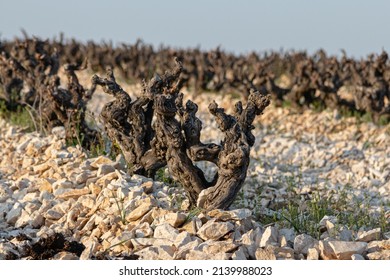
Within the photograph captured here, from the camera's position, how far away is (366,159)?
9.29 m

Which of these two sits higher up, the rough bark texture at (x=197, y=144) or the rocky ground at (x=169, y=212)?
the rough bark texture at (x=197, y=144)

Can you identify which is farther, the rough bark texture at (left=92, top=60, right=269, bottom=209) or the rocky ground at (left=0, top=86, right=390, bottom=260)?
the rough bark texture at (left=92, top=60, right=269, bottom=209)

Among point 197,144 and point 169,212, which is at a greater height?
point 197,144

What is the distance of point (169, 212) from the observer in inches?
207

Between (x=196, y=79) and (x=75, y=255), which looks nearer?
(x=75, y=255)

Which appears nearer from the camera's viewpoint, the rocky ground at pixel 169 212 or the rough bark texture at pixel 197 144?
the rocky ground at pixel 169 212

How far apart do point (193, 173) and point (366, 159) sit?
4379mm

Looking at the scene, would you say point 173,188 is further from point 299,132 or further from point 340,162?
point 299,132

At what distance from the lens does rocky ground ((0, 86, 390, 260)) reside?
4824 millimetres

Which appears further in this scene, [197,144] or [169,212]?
[197,144]

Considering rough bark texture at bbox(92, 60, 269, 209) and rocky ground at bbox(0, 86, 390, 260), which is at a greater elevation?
rough bark texture at bbox(92, 60, 269, 209)

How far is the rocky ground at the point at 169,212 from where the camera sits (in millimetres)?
4824
